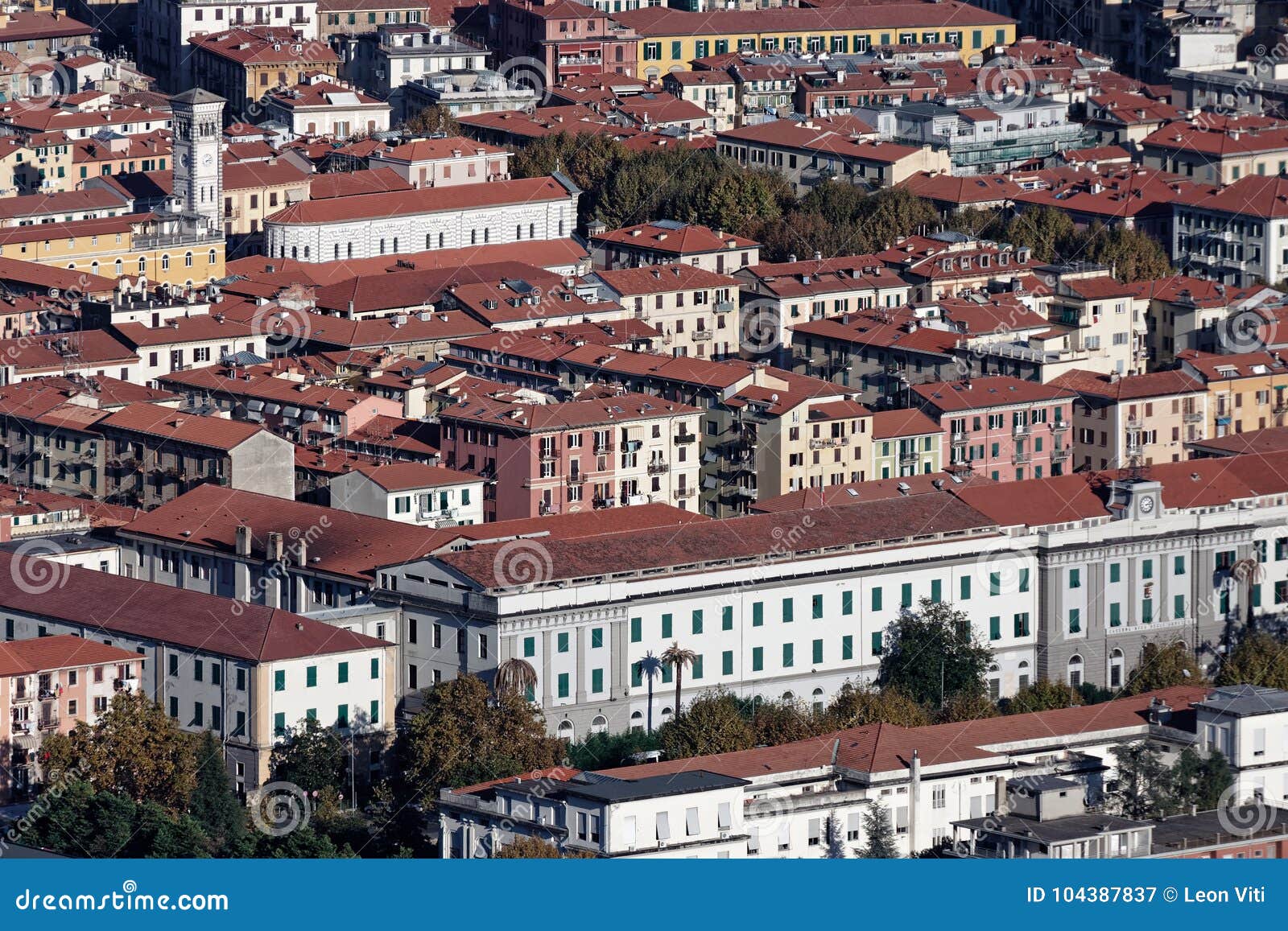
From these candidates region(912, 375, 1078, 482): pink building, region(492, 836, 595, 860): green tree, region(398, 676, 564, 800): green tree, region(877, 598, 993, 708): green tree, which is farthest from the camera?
region(912, 375, 1078, 482): pink building

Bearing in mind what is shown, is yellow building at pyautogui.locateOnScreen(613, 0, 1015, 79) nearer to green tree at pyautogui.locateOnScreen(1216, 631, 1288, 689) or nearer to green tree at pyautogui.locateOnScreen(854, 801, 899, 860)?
green tree at pyautogui.locateOnScreen(1216, 631, 1288, 689)

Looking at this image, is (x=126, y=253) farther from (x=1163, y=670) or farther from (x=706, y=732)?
(x=706, y=732)

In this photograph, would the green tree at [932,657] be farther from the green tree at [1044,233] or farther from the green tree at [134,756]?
the green tree at [1044,233]

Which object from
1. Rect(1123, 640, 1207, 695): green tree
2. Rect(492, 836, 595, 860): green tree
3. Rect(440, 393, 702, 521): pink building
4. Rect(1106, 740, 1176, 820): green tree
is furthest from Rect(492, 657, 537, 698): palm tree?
Rect(440, 393, 702, 521): pink building

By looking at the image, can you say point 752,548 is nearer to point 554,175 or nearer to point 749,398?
point 749,398

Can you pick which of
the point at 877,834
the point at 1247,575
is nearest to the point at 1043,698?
the point at 1247,575

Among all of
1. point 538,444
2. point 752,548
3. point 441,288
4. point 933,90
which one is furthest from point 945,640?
point 933,90

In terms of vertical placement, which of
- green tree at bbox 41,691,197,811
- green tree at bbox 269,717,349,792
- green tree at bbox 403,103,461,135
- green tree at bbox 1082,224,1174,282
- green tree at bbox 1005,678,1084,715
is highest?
green tree at bbox 41,691,197,811
